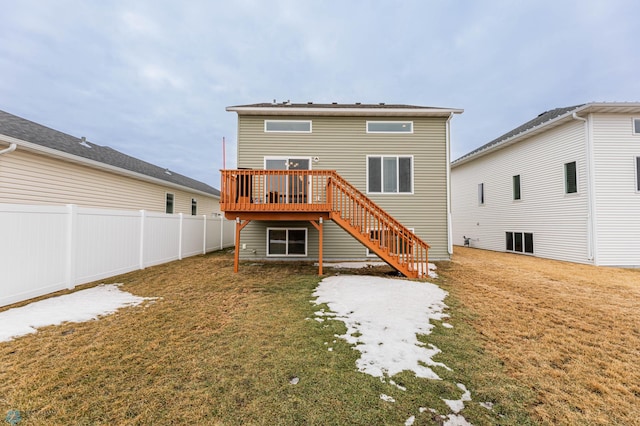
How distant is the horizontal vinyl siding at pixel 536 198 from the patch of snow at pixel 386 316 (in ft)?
23.8

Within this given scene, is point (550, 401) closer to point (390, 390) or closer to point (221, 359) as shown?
point (390, 390)

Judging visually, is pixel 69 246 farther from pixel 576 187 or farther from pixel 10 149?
pixel 576 187

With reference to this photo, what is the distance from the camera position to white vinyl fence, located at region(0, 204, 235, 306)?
161 inches

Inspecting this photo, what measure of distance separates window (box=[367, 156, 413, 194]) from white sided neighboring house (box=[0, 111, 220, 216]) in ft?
29.3

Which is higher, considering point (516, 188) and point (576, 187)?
point (516, 188)

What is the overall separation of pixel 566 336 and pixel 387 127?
25.0 feet

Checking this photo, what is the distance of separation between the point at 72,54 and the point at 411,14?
28.0m

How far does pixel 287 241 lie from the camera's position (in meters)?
9.06

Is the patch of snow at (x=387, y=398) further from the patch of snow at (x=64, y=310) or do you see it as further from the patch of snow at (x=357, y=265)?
the patch of snow at (x=357, y=265)

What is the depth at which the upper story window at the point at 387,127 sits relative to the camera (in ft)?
29.9

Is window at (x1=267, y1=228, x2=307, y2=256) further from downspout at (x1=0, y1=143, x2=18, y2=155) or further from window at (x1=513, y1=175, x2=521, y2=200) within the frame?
window at (x1=513, y1=175, x2=521, y2=200)

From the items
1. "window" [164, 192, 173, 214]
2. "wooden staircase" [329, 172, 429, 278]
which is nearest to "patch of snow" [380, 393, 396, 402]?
"wooden staircase" [329, 172, 429, 278]

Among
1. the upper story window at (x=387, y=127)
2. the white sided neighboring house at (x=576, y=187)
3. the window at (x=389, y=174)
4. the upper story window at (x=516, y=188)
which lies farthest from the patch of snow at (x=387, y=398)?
the upper story window at (x=516, y=188)

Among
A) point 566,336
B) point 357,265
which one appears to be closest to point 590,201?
point 566,336
